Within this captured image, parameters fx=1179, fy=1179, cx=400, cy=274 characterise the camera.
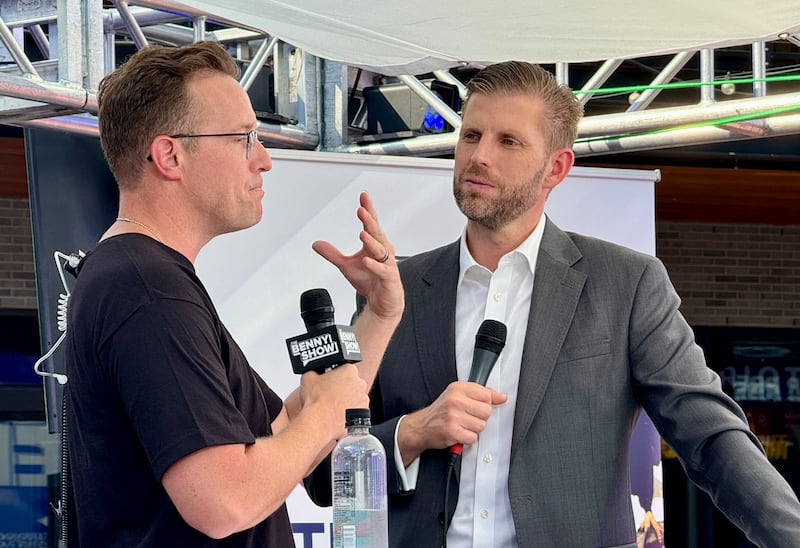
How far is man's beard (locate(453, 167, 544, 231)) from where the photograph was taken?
256cm

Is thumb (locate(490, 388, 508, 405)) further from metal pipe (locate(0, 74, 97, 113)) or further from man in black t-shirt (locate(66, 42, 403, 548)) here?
metal pipe (locate(0, 74, 97, 113))

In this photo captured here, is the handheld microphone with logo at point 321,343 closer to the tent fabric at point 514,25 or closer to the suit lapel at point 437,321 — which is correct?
the suit lapel at point 437,321

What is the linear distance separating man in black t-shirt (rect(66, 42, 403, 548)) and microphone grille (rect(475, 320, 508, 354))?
18.3 inches

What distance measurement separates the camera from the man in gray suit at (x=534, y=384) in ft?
7.77

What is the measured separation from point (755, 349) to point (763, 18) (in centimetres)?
673

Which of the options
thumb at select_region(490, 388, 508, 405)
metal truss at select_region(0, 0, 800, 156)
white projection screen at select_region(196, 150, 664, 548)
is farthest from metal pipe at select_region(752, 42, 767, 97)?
thumb at select_region(490, 388, 508, 405)

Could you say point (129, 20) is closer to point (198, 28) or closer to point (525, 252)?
point (198, 28)

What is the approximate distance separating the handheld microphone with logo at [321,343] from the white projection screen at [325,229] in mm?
2632

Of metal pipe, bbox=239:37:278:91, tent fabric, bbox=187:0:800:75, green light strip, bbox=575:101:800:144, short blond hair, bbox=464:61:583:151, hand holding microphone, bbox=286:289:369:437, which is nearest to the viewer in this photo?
hand holding microphone, bbox=286:289:369:437

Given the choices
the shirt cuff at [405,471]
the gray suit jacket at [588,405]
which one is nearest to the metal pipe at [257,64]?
the gray suit jacket at [588,405]

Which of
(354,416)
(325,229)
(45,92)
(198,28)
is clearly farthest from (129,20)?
(354,416)

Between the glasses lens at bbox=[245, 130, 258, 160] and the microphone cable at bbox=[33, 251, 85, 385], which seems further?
the microphone cable at bbox=[33, 251, 85, 385]

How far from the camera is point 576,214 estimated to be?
4.93 metres

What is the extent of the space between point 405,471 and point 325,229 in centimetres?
233
